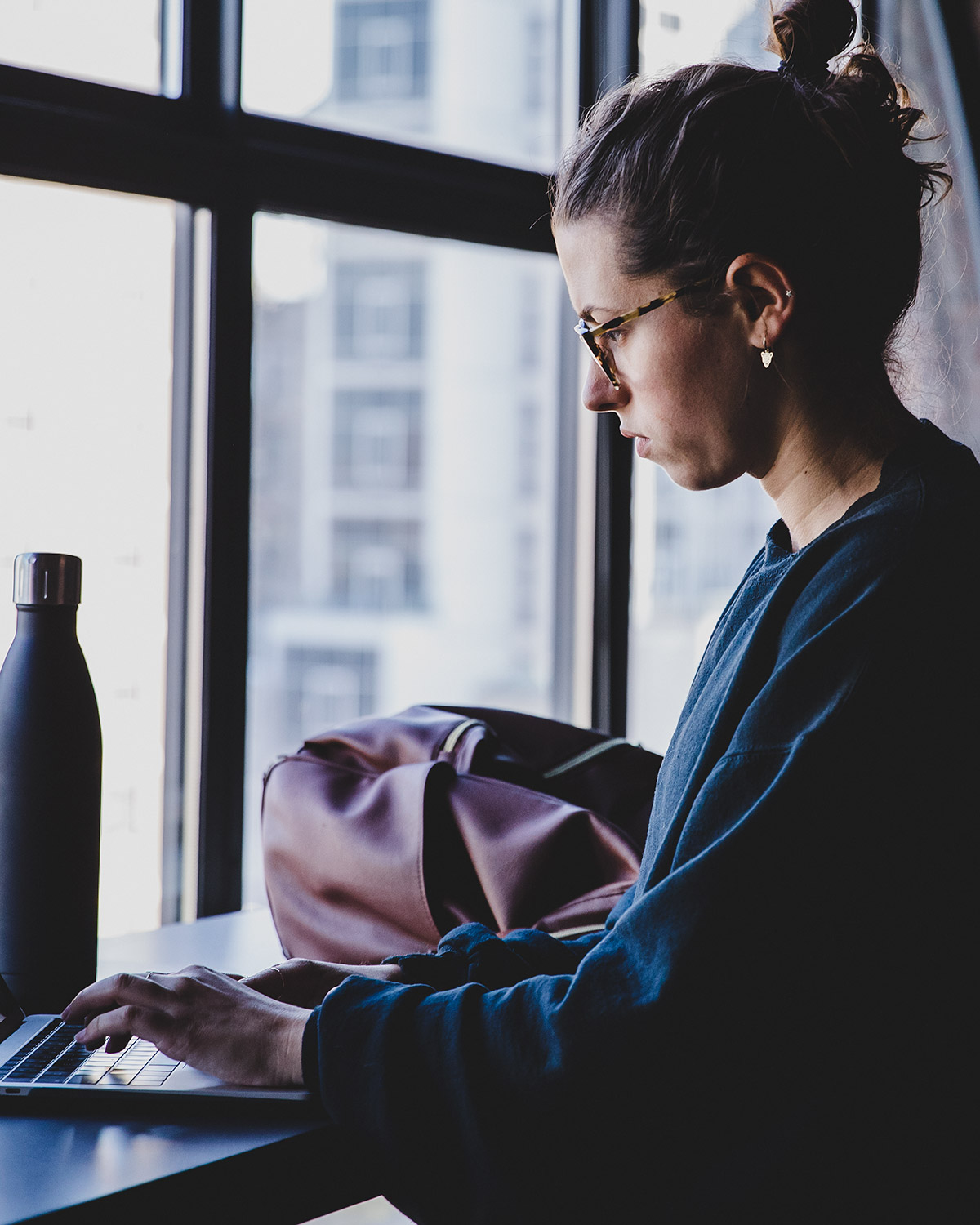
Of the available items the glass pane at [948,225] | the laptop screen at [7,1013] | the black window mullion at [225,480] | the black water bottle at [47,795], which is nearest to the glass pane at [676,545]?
the glass pane at [948,225]

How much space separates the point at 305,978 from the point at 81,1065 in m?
0.18

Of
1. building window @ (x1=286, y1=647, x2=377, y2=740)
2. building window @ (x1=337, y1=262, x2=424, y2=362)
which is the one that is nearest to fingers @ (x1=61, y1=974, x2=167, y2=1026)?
building window @ (x1=286, y1=647, x2=377, y2=740)

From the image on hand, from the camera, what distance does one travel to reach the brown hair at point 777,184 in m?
0.89

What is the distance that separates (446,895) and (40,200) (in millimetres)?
1064

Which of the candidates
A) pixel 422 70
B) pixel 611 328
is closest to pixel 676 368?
pixel 611 328

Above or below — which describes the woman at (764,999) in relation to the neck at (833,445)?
below

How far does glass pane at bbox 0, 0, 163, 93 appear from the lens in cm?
152

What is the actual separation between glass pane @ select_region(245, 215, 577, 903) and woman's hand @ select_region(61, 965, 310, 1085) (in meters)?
0.88

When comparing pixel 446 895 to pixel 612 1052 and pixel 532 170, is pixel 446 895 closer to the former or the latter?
pixel 612 1052

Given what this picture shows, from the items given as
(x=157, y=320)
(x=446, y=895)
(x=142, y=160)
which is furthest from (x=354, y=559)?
(x=446, y=895)

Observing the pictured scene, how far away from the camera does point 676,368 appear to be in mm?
932

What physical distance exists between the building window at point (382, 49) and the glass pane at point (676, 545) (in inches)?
16.4

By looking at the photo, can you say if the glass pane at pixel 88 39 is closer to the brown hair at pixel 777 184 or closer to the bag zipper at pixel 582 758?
the brown hair at pixel 777 184

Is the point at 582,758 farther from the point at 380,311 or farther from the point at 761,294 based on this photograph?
the point at 380,311
